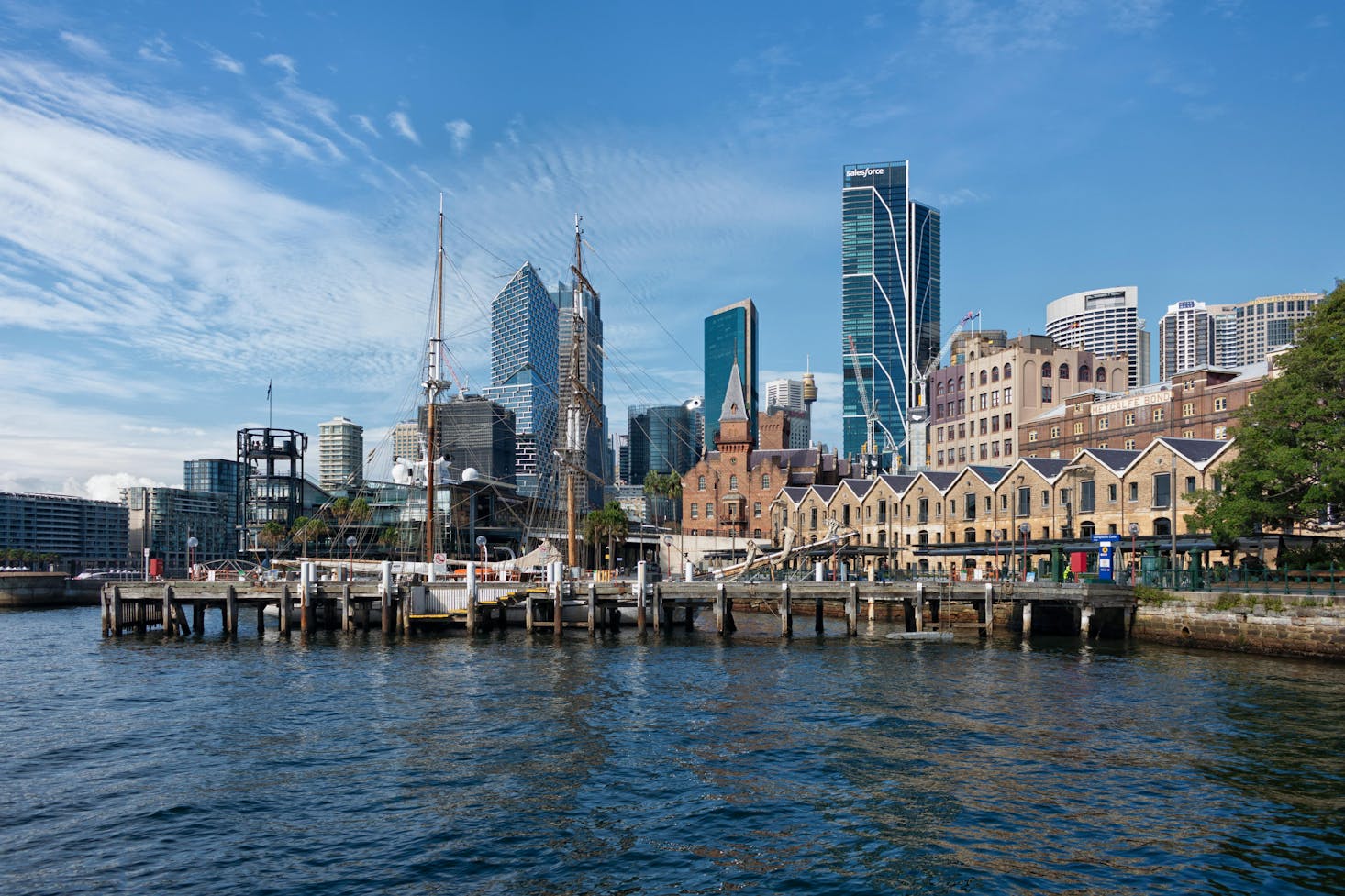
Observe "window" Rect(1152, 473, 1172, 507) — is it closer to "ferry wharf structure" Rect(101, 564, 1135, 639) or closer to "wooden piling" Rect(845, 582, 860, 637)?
"ferry wharf structure" Rect(101, 564, 1135, 639)

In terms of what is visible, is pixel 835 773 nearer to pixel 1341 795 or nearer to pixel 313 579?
pixel 1341 795

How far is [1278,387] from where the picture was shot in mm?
58406

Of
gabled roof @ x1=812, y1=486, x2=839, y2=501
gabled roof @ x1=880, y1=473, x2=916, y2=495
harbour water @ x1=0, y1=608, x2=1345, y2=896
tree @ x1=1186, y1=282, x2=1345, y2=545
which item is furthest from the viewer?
gabled roof @ x1=812, y1=486, x2=839, y2=501

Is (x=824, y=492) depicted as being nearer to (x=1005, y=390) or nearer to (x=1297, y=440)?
(x=1005, y=390)

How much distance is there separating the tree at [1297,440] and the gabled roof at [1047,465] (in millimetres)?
30370

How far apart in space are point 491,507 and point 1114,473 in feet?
355

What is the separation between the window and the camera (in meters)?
78.5

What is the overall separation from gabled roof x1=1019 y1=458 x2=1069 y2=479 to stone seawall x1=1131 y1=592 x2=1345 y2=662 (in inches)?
1241

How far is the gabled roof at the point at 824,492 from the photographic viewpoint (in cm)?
12112

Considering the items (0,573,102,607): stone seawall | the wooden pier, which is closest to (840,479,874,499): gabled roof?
the wooden pier

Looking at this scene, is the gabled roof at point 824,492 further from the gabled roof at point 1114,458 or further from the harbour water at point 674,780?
the harbour water at point 674,780

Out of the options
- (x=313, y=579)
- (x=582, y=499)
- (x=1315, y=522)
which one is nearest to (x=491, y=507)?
(x=582, y=499)

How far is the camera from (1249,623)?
53.0 metres

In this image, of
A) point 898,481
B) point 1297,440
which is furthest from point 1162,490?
point 898,481
